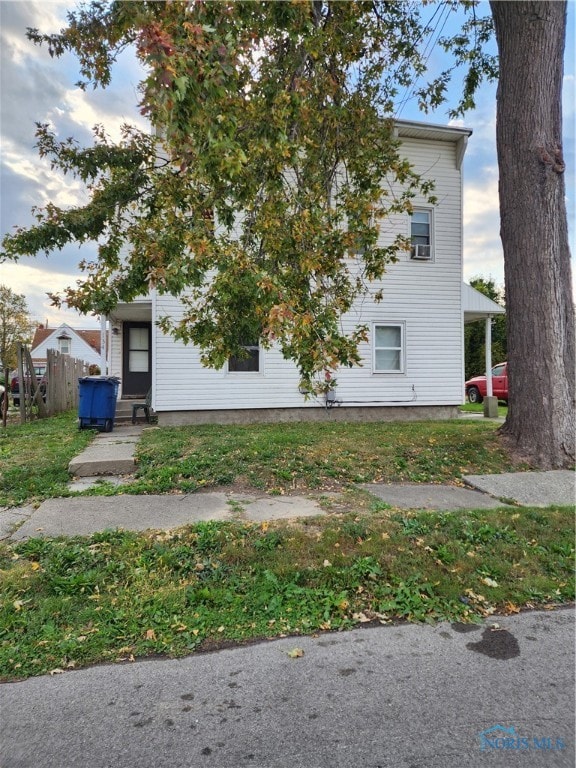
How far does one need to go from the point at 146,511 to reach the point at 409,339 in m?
9.39

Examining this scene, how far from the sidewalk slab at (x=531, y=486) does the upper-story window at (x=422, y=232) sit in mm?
7998

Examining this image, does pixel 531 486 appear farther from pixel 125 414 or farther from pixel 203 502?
pixel 125 414

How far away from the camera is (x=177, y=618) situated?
2.98 m

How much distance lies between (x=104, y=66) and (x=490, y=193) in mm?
9093

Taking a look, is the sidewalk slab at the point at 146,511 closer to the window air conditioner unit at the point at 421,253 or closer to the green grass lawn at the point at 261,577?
the green grass lawn at the point at 261,577

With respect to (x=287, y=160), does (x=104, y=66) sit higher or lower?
higher

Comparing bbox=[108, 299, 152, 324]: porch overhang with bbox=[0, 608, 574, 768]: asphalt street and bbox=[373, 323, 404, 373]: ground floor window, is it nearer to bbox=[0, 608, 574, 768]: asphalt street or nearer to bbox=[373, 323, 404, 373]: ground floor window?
bbox=[373, 323, 404, 373]: ground floor window

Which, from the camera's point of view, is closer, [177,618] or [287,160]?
[177,618]

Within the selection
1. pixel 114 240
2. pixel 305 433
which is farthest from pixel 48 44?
pixel 305 433

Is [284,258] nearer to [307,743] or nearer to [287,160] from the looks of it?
[287,160]

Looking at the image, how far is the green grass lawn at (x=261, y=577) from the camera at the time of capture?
2.85m

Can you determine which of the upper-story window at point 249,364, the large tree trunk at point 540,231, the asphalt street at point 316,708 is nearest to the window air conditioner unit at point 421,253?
the upper-story window at point 249,364

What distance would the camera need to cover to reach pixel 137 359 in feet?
46.2

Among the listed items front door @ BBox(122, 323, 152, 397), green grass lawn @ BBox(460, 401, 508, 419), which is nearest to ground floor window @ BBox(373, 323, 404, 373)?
green grass lawn @ BBox(460, 401, 508, 419)
